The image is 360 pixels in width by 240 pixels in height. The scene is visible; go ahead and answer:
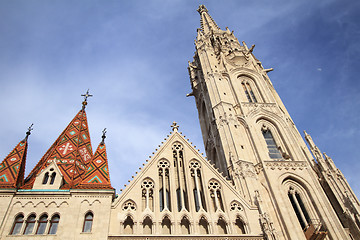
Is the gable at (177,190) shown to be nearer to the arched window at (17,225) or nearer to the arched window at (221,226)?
the arched window at (221,226)

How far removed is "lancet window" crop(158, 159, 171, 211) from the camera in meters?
15.2

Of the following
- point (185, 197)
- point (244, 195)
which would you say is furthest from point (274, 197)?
point (185, 197)

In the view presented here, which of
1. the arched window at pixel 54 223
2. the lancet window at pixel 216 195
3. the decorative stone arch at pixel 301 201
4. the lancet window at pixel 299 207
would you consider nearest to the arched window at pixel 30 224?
the arched window at pixel 54 223

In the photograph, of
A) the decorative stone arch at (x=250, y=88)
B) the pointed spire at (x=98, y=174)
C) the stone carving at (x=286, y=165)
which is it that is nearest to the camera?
the pointed spire at (x=98, y=174)

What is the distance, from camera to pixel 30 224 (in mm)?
13008

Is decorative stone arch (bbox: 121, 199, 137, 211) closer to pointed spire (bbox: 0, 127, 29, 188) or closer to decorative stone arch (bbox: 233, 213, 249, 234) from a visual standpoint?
decorative stone arch (bbox: 233, 213, 249, 234)

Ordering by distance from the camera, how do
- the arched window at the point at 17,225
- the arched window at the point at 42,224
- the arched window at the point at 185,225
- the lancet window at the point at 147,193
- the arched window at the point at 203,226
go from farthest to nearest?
the lancet window at the point at 147,193
the arched window at the point at 203,226
the arched window at the point at 185,225
the arched window at the point at 42,224
the arched window at the point at 17,225

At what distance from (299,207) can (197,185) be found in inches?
232

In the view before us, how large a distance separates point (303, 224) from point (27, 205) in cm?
1357

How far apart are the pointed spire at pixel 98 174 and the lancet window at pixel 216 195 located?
5166mm

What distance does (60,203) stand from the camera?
13.8 m

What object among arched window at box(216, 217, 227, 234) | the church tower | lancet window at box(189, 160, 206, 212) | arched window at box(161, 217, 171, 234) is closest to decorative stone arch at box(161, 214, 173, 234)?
arched window at box(161, 217, 171, 234)

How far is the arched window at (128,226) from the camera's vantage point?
541 inches

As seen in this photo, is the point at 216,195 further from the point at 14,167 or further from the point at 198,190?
the point at 14,167
